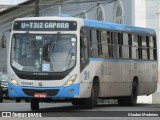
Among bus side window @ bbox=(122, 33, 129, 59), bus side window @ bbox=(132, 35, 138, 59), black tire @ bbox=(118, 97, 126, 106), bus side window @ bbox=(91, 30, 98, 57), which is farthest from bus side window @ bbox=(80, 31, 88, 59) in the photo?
black tire @ bbox=(118, 97, 126, 106)

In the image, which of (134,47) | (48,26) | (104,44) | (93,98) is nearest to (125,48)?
(134,47)

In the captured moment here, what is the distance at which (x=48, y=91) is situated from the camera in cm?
2155

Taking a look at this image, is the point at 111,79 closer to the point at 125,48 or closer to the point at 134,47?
the point at 125,48

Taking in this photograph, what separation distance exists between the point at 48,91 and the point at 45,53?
4.18 ft

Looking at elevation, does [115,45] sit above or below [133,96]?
above

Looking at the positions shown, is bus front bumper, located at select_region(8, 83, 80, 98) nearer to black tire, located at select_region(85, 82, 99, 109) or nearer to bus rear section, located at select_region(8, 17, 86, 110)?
bus rear section, located at select_region(8, 17, 86, 110)

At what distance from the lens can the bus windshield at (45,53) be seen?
21766mm

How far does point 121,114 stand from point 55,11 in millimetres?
30733

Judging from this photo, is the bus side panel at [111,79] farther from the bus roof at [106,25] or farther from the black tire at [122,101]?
the black tire at [122,101]

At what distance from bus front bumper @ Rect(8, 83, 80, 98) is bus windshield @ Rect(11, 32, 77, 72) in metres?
0.61

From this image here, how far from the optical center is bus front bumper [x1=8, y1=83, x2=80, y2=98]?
2150 cm

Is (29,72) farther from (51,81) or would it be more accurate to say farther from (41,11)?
(41,11)

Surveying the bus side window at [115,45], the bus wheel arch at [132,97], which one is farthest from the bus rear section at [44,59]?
the bus wheel arch at [132,97]

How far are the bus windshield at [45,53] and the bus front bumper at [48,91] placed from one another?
0.61 meters
